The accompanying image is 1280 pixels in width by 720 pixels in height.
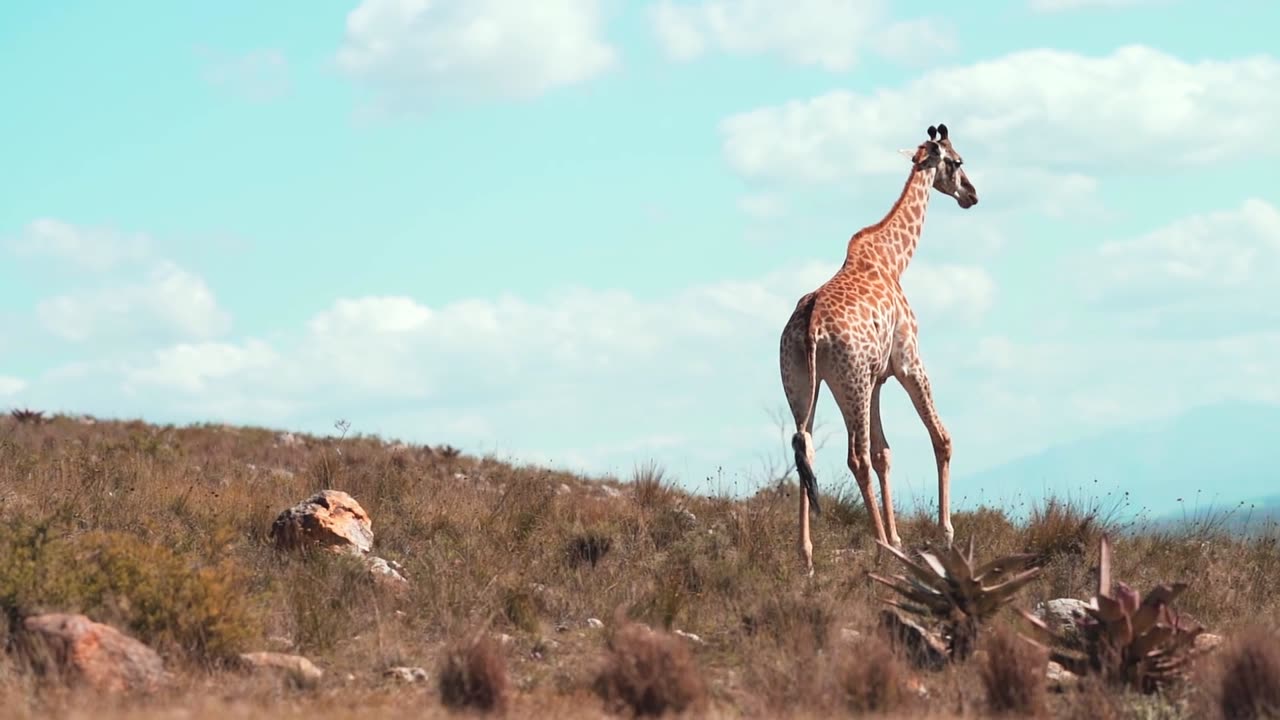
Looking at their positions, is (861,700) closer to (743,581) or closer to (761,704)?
(761,704)

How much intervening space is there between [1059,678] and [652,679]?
3.16 m

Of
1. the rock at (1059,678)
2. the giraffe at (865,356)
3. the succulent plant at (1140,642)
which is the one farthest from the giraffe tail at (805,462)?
the succulent plant at (1140,642)

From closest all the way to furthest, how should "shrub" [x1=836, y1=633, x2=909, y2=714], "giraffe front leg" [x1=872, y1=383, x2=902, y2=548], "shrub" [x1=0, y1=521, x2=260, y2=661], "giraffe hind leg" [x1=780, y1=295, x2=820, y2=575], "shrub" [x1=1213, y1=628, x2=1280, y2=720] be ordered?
"shrub" [x1=1213, y1=628, x2=1280, y2=720] → "shrub" [x1=836, y1=633, x2=909, y2=714] → "shrub" [x1=0, y1=521, x2=260, y2=661] → "giraffe hind leg" [x1=780, y1=295, x2=820, y2=575] → "giraffe front leg" [x1=872, y1=383, x2=902, y2=548]

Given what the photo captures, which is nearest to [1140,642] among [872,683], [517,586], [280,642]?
[872,683]

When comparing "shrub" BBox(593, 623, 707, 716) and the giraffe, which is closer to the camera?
"shrub" BBox(593, 623, 707, 716)

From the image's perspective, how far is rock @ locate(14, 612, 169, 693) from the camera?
7.91m

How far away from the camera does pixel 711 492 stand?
16078 mm

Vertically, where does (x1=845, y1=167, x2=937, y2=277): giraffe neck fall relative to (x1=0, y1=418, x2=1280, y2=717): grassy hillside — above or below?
above

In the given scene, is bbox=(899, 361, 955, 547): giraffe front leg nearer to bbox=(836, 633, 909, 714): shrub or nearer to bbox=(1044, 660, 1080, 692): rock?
bbox=(1044, 660, 1080, 692): rock

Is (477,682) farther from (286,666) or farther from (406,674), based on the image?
(286,666)

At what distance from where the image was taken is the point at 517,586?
36.0ft

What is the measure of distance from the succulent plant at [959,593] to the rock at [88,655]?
15.1 ft

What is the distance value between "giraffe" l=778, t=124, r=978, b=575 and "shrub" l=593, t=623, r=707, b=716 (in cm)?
374

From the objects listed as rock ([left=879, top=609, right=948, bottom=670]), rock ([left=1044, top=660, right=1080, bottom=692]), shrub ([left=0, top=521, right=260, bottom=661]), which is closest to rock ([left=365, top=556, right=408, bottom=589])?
shrub ([left=0, top=521, right=260, bottom=661])
